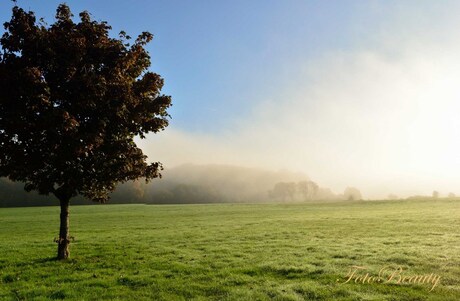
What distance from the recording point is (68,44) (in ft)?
75.5

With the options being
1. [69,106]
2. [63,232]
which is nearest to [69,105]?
[69,106]

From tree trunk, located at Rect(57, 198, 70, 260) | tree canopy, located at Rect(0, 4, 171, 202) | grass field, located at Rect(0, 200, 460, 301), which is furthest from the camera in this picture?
tree trunk, located at Rect(57, 198, 70, 260)

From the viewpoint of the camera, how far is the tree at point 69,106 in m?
22.2

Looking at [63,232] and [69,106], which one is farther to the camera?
[63,232]

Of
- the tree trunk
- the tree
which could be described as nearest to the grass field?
the tree trunk

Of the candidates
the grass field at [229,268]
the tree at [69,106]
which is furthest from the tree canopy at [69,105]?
the grass field at [229,268]

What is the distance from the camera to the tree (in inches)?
872

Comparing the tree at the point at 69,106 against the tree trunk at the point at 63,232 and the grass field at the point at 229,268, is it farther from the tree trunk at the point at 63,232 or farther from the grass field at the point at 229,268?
the grass field at the point at 229,268

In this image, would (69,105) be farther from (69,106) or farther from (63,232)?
(63,232)

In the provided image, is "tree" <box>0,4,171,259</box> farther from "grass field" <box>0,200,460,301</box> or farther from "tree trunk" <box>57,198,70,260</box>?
"grass field" <box>0,200,460,301</box>

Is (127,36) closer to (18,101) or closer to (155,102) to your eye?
(155,102)

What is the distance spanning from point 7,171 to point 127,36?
38.1 feet

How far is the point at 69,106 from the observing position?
76.9 feet

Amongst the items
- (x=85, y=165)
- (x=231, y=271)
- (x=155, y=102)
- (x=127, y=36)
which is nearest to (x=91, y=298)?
(x=231, y=271)
